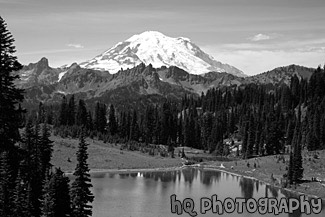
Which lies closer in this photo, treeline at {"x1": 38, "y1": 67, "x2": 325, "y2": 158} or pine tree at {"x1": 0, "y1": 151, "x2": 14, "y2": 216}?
pine tree at {"x1": 0, "y1": 151, "x2": 14, "y2": 216}

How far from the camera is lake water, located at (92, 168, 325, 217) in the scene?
7362cm

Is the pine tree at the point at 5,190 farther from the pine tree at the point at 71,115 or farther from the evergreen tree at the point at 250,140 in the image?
the pine tree at the point at 71,115

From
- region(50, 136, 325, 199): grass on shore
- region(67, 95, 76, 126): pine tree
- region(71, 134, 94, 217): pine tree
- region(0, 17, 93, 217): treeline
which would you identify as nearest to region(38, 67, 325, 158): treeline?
region(67, 95, 76, 126): pine tree

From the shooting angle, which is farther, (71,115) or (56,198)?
(71,115)

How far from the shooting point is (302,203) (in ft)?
288

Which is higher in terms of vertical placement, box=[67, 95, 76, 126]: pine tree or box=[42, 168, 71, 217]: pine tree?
box=[67, 95, 76, 126]: pine tree

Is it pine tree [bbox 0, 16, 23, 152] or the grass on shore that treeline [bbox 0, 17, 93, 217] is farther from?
the grass on shore

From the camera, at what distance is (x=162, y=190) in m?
97.4

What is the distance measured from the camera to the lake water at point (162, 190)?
7362cm

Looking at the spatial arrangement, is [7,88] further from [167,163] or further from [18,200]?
[167,163]

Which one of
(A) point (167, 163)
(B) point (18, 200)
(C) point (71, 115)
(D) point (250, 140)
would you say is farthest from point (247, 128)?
(B) point (18, 200)

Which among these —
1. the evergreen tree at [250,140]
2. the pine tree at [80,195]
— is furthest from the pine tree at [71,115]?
the pine tree at [80,195]

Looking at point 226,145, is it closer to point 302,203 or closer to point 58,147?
point 58,147

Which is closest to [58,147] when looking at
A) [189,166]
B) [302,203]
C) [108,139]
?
[108,139]
